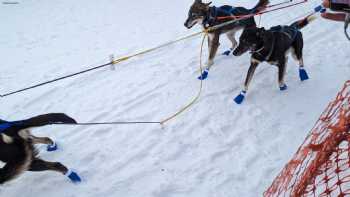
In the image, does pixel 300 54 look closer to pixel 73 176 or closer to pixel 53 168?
pixel 73 176

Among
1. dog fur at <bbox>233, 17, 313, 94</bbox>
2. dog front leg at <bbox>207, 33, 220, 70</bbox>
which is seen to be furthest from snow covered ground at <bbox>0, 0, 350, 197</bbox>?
dog fur at <bbox>233, 17, 313, 94</bbox>

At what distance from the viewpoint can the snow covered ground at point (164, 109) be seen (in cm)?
254

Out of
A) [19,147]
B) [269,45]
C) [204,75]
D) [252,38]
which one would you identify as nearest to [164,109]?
[204,75]

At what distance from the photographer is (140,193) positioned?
96.2 inches

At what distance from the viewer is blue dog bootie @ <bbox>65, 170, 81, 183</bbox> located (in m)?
2.49

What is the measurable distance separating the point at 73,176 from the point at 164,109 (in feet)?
4.31

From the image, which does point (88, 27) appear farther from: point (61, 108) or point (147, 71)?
point (61, 108)

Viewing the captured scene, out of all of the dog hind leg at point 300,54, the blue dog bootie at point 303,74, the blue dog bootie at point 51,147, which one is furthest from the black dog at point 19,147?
the blue dog bootie at point 303,74

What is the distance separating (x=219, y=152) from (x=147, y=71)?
6.28 feet

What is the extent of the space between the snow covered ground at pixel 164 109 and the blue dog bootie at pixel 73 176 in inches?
3.1

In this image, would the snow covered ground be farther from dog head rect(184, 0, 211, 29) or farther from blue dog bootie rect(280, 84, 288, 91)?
dog head rect(184, 0, 211, 29)

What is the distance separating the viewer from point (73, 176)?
2514 mm

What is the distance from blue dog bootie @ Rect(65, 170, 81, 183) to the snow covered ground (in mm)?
79

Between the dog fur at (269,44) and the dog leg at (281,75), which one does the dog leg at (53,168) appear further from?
the dog leg at (281,75)
